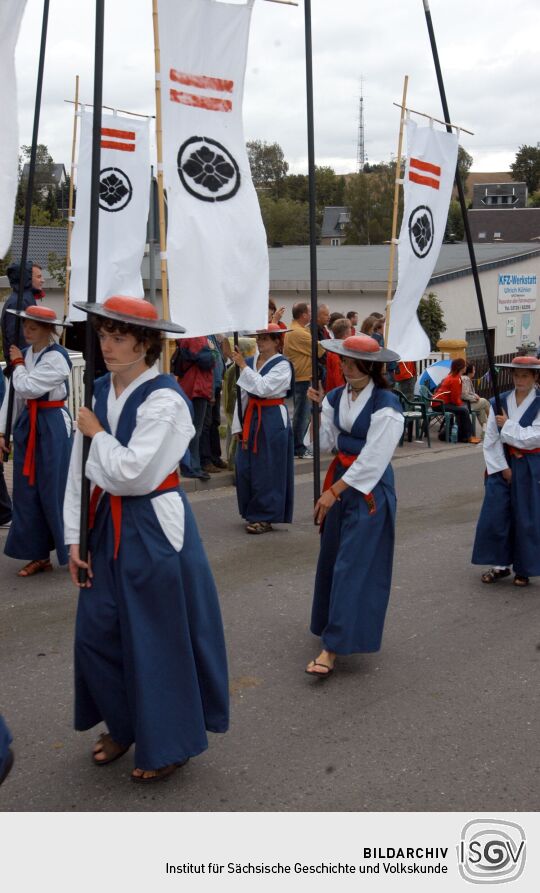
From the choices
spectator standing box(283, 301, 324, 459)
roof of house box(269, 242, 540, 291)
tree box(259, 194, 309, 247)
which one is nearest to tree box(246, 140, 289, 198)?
tree box(259, 194, 309, 247)

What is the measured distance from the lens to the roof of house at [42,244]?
2583cm

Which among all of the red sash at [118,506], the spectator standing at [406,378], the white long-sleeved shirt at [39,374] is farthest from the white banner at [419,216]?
the spectator standing at [406,378]

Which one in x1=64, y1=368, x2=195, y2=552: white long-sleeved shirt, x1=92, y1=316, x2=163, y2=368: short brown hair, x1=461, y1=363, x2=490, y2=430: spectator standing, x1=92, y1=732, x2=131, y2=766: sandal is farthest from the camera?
x1=461, y1=363, x2=490, y2=430: spectator standing

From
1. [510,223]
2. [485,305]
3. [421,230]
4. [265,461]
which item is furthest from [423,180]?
[510,223]

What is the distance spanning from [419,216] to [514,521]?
2.33m

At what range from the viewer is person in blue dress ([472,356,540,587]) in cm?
692

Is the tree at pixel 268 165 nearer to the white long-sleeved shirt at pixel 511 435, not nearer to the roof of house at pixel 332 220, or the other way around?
the roof of house at pixel 332 220

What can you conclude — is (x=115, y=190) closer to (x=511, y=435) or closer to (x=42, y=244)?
(x=511, y=435)

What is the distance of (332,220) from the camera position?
81938mm

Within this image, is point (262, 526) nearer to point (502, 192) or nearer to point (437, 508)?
point (437, 508)

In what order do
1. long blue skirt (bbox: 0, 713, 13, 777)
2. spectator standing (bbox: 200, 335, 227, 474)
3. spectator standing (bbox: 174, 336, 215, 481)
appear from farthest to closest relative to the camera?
spectator standing (bbox: 200, 335, 227, 474)
spectator standing (bbox: 174, 336, 215, 481)
long blue skirt (bbox: 0, 713, 13, 777)

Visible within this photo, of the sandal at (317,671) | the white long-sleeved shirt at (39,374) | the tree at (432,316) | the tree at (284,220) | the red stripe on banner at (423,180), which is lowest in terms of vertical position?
the sandal at (317,671)

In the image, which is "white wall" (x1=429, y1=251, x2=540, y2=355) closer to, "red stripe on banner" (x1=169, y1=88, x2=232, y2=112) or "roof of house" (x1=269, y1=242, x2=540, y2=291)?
"roof of house" (x1=269, y1=242, x2=540, y2=291)

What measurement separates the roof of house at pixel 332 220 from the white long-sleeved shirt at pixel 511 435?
2940 inches
